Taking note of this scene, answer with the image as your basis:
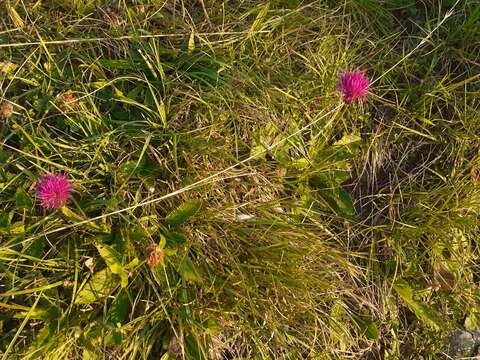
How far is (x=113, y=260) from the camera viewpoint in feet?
5.41

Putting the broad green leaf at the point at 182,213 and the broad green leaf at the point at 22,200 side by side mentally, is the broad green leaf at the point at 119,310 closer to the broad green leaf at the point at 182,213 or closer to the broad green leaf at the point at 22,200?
the broad green leaf at the point at 182,213

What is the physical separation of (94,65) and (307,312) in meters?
0.93

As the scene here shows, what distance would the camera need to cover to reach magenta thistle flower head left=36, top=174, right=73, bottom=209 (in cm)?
Result: 152

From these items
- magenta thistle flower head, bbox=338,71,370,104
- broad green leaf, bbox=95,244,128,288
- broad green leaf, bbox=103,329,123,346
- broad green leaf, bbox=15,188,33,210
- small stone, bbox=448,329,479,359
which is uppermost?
magenta thistle flower head, bbox=338,71,370,104

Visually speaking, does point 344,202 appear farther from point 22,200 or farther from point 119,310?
point 22,200

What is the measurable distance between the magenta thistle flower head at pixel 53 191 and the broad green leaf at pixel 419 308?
0.97 metres

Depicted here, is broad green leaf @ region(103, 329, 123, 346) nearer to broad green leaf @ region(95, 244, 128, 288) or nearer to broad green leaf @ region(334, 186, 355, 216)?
broad green leaf @ region(95, 244, 128, 288)

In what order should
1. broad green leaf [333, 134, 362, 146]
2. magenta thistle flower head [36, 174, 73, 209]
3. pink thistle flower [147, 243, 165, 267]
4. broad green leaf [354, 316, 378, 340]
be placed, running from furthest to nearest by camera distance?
broad green leaf [333, 134, 362, 146], broad green leaf [354, 316, 378, 340], pink thistle flower [147, 243, 165, 267], magenta thistle flower head [36, 174, 73, 209]

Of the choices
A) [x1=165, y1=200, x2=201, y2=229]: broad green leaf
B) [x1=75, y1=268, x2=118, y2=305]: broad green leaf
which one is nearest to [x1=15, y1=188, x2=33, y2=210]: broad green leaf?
[x1=75, y1=268, x2=118, y2=305]: broad green leaf

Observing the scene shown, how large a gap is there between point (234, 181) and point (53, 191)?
53cm

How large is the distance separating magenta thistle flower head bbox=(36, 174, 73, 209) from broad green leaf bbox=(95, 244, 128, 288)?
170 mm

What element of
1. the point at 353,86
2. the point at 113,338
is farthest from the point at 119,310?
the point at 353,86

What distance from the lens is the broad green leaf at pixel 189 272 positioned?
168 centimetres

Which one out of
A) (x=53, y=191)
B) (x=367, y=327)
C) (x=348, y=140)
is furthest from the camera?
(x=348, y=140)
